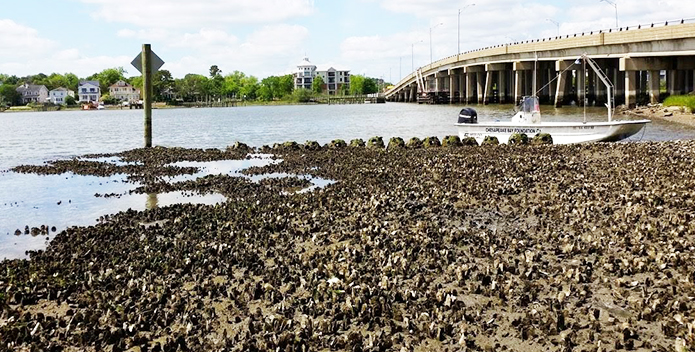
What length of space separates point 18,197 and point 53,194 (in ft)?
3.07

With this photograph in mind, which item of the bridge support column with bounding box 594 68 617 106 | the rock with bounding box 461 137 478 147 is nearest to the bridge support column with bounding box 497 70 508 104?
the bridge support column with bounding box 594 68 617 106

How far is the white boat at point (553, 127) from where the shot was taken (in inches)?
1126

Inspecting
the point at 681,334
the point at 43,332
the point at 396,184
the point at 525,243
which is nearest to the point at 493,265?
the point at 525,243

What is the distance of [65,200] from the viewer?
1797 cm

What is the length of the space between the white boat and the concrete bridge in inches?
187

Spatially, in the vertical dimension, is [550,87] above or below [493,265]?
above

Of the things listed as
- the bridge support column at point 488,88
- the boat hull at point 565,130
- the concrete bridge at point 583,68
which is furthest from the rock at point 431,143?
the bridge support column at point 488,88

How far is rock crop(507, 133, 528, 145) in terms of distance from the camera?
98.9ft

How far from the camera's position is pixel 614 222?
458 inches

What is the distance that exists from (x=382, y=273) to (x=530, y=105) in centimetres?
2513

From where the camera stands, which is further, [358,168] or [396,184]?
[358,168]

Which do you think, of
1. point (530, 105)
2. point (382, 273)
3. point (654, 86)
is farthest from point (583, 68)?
point (382, 273)

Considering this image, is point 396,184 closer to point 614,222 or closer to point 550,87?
point 614,222

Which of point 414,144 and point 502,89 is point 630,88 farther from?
point 502,89
